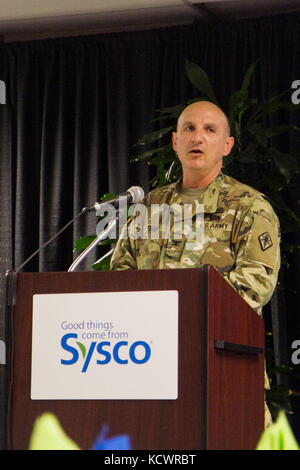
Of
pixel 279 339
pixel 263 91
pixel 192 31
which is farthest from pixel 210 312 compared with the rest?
pixel 192 31

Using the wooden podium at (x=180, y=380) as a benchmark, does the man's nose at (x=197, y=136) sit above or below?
above

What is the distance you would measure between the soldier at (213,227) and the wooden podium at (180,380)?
1.26 ft

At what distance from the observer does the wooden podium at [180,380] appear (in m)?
1.69

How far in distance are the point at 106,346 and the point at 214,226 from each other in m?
0.86

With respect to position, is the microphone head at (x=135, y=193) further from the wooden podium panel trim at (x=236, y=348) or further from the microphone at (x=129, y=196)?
the wooden podium panel trim at (x=236, y=348)

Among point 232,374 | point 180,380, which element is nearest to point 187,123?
point 232,374

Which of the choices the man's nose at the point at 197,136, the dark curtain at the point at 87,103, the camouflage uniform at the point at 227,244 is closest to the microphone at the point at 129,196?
the camouflage uniform at the point at 227,244

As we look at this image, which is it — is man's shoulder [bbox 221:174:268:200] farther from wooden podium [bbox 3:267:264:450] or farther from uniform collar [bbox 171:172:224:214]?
wooden podium [bbox 3:267:264:450]

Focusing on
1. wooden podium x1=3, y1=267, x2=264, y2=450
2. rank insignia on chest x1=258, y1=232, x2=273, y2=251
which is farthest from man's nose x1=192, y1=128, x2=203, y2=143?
wooden podium x1=3, y1=267, x2=264, y2=450

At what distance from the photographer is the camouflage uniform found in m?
2.23

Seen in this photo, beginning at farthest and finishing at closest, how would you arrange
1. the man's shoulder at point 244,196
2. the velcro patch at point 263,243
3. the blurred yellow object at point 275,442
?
the man's shoulder at point 244,196 < the velcro patch at point 263,243 < the blurred yellow object at point 275,442

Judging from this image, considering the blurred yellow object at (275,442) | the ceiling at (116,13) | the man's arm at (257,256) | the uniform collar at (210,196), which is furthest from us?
the ceiling at (116,13)

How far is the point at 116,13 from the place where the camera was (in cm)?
483

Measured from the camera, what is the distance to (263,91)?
181 inches
